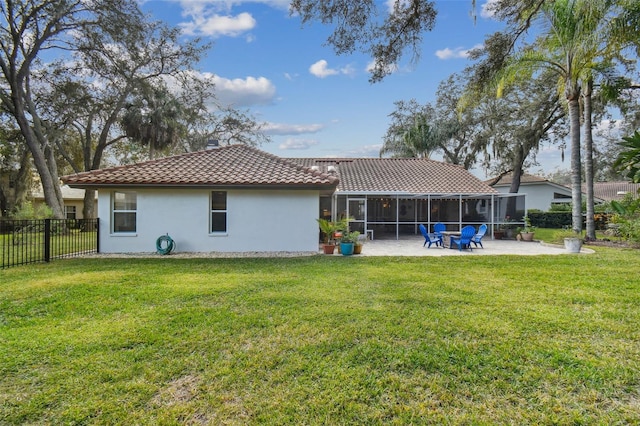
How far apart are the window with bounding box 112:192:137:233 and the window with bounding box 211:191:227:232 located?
288cm

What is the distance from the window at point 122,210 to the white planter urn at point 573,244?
53.7ft

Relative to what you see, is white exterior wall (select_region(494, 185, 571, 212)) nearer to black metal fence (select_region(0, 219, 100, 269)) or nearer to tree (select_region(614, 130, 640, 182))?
black metal fence (select_region(0, 219, 100, 269))

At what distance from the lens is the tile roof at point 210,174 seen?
38.8 ft

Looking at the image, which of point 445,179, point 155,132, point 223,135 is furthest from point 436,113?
point 155,132

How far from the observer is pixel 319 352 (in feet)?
13.5

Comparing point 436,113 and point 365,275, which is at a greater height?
point 436,113

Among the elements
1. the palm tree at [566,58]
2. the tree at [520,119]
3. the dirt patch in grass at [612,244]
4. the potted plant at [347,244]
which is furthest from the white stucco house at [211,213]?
the tree at [520,119]

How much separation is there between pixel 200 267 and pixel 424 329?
6854 mm

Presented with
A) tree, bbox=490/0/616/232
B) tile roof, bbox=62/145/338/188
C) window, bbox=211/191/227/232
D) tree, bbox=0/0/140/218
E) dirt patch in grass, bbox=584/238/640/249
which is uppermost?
tree, bbox=0/0/140/218

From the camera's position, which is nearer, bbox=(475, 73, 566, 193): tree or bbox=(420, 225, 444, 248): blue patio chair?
bbox=(420, 225, 444, 248): blue patio chair

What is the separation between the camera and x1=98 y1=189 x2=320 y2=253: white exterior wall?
12438mm

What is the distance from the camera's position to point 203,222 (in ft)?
41.3

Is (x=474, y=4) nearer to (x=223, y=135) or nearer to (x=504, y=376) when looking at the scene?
(x=504, y=376)

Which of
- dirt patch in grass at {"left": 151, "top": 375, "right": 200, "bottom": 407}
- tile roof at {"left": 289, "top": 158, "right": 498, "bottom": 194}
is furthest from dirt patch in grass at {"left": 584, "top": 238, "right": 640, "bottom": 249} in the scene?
dirt patch in grass at {"left": 151, "top": 375, "right": 200, "bottom": 407}
